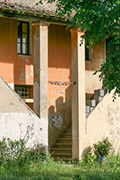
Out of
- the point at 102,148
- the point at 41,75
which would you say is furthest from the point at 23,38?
the point at 102,148

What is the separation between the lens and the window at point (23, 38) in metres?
13.5

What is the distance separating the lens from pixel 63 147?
13797mm

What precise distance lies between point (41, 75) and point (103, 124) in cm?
329

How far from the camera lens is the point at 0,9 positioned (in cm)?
1132

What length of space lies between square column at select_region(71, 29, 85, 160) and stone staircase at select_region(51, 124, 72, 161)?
2.51 feet

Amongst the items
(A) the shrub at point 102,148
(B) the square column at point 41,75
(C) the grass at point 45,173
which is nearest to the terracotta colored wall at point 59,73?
(A) the shrub at point 102,148

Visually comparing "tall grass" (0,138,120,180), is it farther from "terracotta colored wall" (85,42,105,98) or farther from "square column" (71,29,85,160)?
"terracotta colored wall" (85,42,105,98)

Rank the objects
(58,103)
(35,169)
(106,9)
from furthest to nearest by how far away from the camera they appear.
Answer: (58,103) → (35,169) → (106,9)

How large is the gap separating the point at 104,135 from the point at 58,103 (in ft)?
7.11

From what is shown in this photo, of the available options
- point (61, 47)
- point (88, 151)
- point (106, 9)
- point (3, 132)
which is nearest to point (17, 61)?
point (61, 47)

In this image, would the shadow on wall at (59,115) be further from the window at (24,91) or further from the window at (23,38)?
the window at (23,38)

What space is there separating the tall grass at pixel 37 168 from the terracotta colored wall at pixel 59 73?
8.07ft

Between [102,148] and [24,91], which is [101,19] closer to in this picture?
[102,148]

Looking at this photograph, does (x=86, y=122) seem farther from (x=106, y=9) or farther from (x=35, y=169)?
(x=106, y=9)
